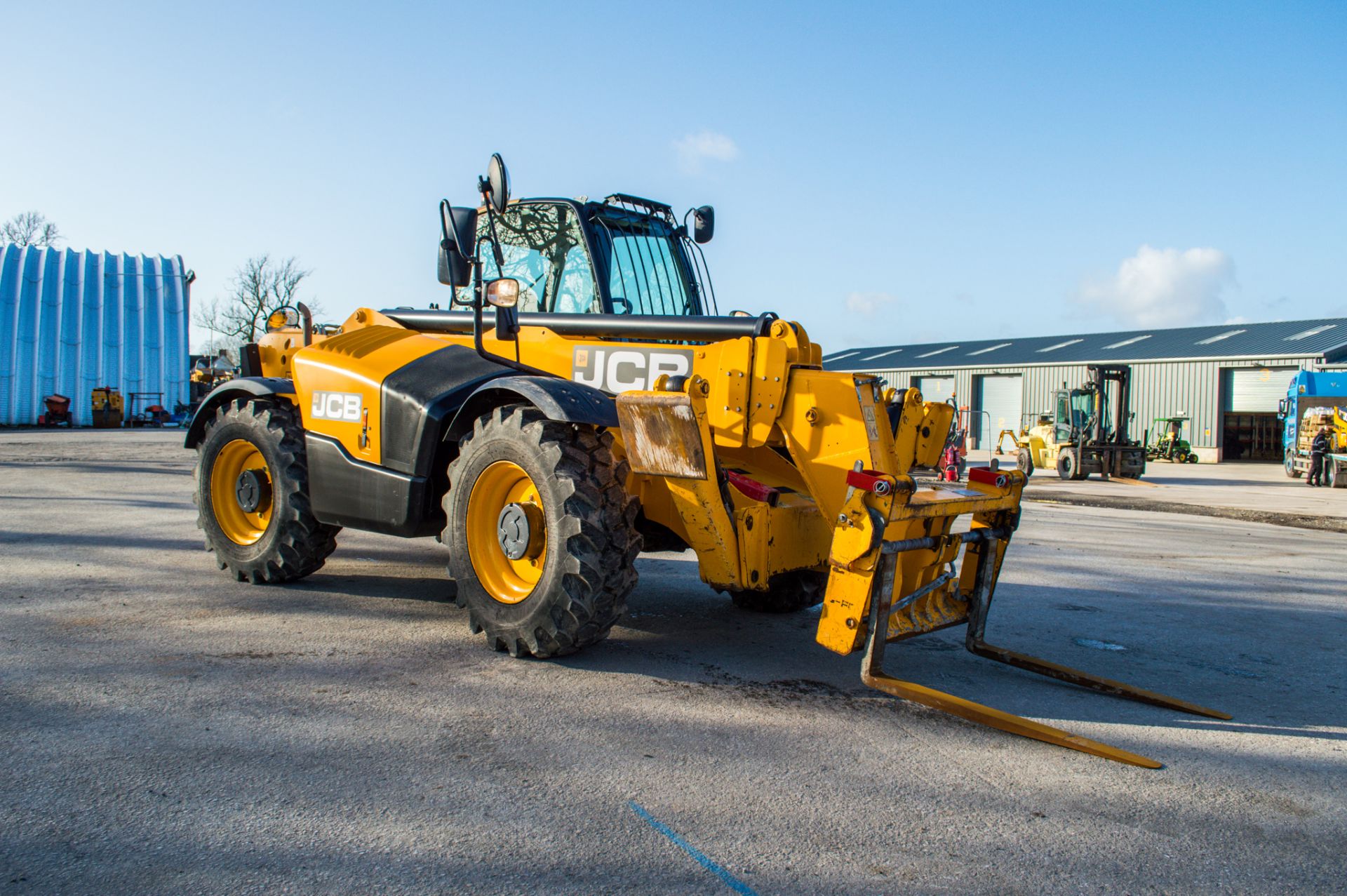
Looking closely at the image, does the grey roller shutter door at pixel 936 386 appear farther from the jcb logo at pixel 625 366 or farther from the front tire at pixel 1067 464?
the jcb logo at pixel 625 366

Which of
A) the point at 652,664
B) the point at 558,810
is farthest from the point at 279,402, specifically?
the point at 558,810

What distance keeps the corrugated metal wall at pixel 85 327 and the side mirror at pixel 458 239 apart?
38565 millimetres

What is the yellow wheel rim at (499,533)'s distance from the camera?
493 centimetres

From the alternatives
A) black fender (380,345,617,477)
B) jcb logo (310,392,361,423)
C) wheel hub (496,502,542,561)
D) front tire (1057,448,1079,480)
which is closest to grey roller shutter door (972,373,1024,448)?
front tire (1057,448,1079,480)

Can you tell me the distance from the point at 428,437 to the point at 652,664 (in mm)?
1726

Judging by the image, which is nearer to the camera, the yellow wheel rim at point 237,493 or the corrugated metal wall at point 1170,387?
the yellow wheel rim at point 237,493

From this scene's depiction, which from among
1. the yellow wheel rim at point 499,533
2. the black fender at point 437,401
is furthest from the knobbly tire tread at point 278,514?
the yellow wheel rim at point 499,533

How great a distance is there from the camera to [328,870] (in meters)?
2.64

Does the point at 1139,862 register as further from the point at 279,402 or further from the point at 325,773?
the point at 279,402

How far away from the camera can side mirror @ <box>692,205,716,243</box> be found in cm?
623

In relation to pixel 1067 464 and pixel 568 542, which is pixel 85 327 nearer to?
pixel 1067 464

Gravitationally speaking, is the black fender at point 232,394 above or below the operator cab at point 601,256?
below

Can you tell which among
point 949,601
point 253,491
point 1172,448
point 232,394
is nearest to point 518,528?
point 949,601

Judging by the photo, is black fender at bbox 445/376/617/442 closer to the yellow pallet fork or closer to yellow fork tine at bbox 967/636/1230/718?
the yellow pallet fork
